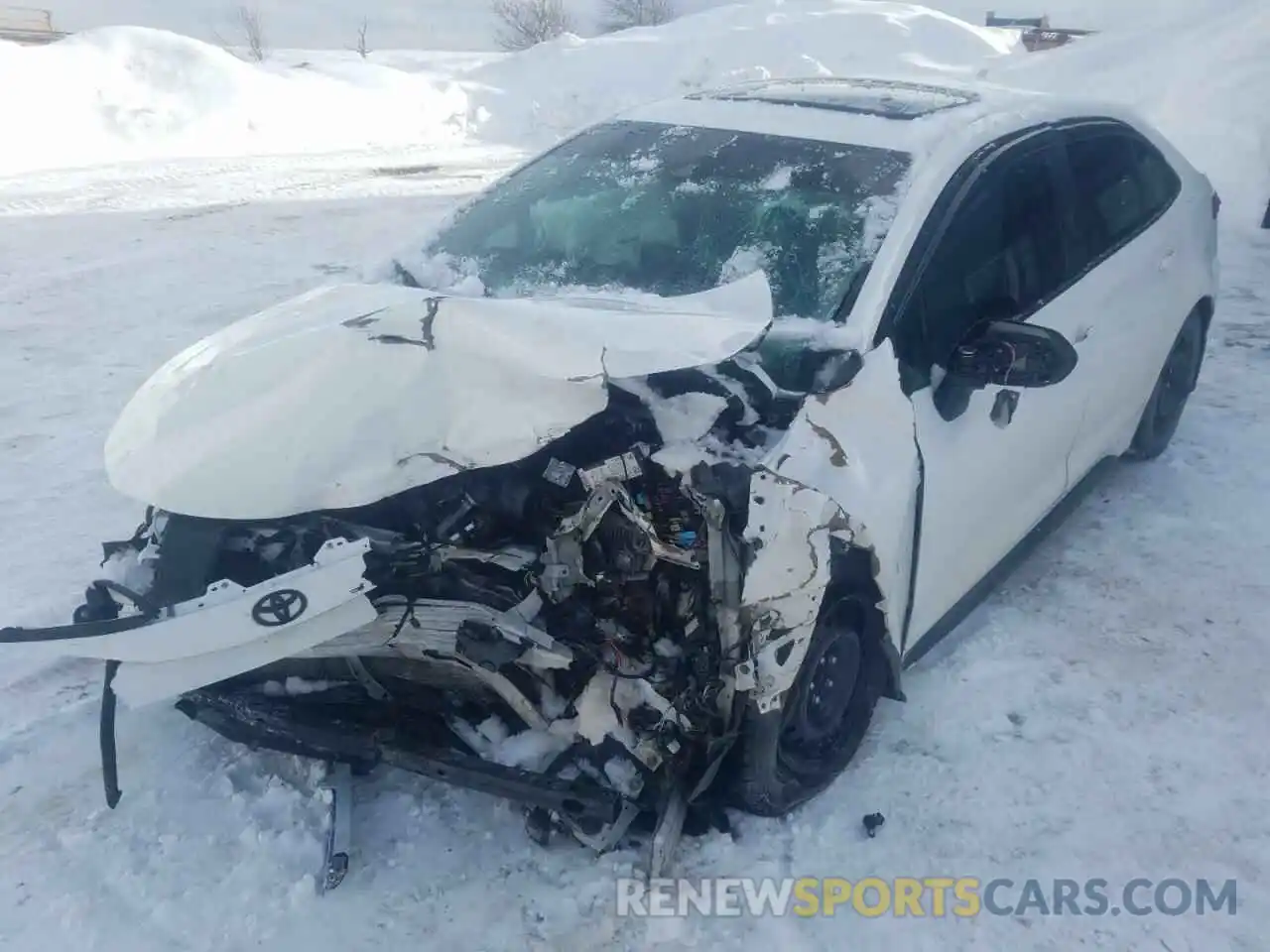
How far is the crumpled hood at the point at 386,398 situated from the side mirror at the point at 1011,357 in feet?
1.94

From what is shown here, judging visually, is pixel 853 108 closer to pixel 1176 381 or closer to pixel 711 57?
pixel 1176 381

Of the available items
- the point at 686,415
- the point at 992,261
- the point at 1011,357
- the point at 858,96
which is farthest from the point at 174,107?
the point at 1011,357

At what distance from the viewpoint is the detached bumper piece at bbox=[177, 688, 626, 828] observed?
250 centimetres

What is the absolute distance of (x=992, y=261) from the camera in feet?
10.4

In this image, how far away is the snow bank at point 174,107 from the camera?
13.5 m

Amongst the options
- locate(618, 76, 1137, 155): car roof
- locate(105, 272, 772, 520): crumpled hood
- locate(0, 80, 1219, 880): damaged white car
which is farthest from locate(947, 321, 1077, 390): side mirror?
locate(618, 76, 1137, 155): car roof

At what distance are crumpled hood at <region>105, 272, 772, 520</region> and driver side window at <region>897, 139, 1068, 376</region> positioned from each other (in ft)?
1.61

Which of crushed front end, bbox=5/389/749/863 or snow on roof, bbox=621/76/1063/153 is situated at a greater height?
snow on roof, bbox=621/76/1063/153

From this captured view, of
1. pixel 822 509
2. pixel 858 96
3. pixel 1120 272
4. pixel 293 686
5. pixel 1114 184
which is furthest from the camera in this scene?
pixel 1114 184

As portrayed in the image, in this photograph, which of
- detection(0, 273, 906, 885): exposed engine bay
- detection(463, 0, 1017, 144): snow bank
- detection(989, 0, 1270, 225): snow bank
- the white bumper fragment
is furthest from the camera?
detection(463, 0, 1017, 144): snow bank

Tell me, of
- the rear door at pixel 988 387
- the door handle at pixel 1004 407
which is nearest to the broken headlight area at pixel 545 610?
the rear door at pixel 988 387

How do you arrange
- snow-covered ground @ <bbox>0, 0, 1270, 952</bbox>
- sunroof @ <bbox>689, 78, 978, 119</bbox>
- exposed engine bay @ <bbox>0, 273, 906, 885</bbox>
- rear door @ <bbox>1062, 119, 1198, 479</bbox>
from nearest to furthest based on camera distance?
exposed engine bay @ <bbox>0, 273, 906, 885</bbox> → snow-covered ground @ <bbox>0, 0, 1270, 952</bbox> → sunroof @ <bbox>689, 78, 978, 119</bbox> → rear door @ <bbox>1062, 119, 1198, 479</bbox>

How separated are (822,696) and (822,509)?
67cm

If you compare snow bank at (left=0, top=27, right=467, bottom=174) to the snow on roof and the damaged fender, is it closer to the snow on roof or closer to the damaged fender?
the snow on roof
